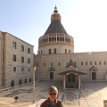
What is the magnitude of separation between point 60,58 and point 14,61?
17.4m

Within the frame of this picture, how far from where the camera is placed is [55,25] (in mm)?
64438

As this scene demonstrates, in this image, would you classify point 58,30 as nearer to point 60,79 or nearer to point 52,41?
point 52,41

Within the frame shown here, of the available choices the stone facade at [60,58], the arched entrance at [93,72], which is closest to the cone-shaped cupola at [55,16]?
the stone facade at [60,58]

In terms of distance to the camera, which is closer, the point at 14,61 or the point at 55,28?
the point at 14,61

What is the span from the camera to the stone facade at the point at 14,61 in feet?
122

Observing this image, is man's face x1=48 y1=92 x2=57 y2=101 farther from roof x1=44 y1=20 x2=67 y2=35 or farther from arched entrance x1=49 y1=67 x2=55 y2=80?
roof x1=44 y1=20 x2=67 y2=35

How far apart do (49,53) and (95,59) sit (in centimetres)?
1408

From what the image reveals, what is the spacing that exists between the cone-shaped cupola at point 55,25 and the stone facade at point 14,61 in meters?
13.3

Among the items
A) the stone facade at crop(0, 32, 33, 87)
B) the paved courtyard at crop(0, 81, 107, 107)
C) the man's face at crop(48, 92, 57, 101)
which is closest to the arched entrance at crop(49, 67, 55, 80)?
the stone facade at crop(0, 32, 33, 87)

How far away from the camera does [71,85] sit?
39219 millimetres

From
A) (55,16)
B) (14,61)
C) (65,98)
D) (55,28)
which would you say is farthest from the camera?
(55,16)

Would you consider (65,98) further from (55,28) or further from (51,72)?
(55,28)

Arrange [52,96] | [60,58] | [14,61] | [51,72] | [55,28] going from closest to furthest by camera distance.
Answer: [52,96], [14,61], [60,58], [51,72], [55,28]

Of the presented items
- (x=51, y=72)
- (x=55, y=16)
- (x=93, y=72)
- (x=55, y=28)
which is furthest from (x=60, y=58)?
(x=55, y=16)
